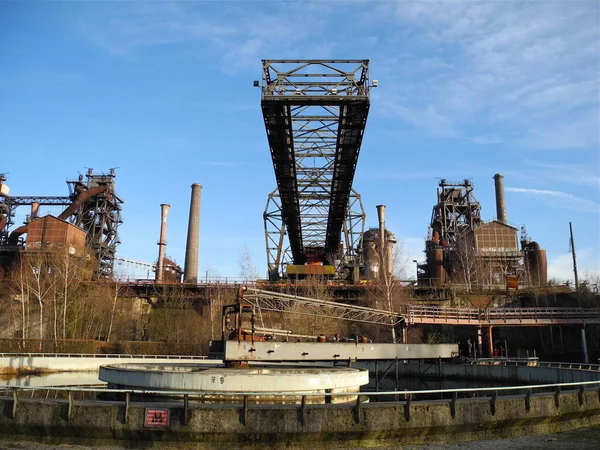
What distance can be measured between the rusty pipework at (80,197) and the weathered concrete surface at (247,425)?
165ft

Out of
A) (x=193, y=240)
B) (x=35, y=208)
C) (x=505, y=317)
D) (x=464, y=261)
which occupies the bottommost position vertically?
(x=505, y=317)

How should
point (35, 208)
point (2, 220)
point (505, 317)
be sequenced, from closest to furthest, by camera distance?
point (505, 317) → point (2, 220) → point (35, 208)

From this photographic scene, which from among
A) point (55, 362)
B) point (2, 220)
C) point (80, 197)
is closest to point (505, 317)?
point (55, 362)

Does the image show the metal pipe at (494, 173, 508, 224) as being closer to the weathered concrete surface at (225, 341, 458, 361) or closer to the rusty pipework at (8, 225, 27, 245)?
the weathered concrete surface at (225, 341, 458, 361)

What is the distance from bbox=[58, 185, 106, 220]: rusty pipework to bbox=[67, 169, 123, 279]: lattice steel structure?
61 cm

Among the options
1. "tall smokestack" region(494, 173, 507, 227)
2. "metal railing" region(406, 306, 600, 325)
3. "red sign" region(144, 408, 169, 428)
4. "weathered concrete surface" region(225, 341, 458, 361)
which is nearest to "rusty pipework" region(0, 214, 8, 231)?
"metal railing" region(406, 306, 600, 325)

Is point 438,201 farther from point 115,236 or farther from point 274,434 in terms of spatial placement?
point 274,434

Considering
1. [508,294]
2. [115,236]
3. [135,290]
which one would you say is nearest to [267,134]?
[135,290]

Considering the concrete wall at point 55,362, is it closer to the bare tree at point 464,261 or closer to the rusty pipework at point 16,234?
the rusty pipework at point 16,234

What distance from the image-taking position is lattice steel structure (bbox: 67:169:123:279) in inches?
2206

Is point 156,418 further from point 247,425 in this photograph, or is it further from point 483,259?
point 483,259

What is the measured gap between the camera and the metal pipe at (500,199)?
66375 mm

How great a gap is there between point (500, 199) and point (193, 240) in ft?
152

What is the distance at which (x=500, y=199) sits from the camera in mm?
67625
